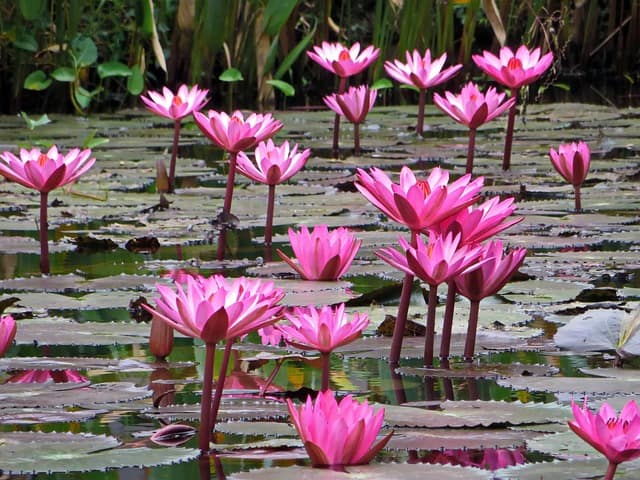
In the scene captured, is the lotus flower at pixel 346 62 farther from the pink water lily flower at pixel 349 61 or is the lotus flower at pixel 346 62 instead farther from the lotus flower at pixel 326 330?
the lotus flower at pixel 326 330

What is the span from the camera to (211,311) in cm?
123

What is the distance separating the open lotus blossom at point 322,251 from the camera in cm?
211

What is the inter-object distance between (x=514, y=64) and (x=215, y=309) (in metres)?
2.73

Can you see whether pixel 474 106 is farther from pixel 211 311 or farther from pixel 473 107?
pixel 211 311

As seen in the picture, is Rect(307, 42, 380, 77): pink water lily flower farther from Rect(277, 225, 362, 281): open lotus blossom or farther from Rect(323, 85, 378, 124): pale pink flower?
Rect(277, 225, 362, 281): open lotus blossom

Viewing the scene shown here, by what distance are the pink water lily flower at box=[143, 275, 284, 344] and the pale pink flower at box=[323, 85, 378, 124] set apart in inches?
113

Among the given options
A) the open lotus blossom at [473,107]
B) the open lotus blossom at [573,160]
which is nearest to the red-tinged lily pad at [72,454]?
the open lotus blossom at [573,160]

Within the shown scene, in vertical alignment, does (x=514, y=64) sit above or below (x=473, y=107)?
above

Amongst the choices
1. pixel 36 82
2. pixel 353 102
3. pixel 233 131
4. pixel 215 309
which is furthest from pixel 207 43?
pixel 215 309

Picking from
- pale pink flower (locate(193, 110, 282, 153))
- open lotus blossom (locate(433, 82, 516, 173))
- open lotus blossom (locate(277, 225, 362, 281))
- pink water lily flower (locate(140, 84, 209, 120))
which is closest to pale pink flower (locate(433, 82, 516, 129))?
open lotus blossom (locate(433, 82, 516, 173))

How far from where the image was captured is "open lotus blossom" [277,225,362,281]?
2.11 meters

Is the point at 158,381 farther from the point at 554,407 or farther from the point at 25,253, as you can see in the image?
the point at 25,253

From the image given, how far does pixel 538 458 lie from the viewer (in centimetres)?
127

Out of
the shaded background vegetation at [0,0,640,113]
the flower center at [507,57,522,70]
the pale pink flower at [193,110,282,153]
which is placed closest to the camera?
the pale pink flower at [193,110,282,153]
